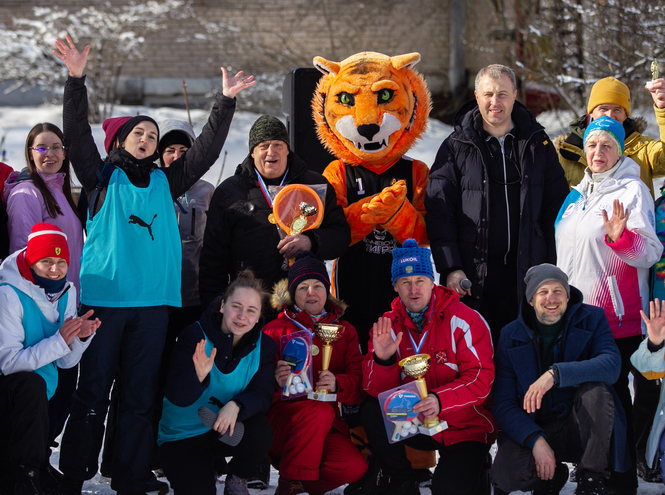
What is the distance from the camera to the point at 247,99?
1352cm

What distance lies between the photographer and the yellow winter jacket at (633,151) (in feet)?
12.9

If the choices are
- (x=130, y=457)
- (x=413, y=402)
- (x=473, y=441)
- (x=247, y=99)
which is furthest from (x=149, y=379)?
(x=247, y=99)

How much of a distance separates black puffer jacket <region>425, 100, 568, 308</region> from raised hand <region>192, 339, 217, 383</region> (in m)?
1.34

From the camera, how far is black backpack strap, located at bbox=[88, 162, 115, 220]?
11.2 ft

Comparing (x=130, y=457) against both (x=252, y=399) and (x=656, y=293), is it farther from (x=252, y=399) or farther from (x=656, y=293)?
(x=656, y=293)

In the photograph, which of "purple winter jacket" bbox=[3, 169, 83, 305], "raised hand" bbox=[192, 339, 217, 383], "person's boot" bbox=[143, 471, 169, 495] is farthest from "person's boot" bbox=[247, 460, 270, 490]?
"purple winter jacket" bbox=[3, 169, 83, 305]

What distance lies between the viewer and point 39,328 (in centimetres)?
324

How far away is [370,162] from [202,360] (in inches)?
64.3

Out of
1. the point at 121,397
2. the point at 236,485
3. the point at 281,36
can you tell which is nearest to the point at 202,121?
the point at 281,36

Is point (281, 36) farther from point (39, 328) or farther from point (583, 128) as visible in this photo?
point (39, 328)

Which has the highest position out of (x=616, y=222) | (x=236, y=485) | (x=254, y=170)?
Answer: (x=254, y=170)

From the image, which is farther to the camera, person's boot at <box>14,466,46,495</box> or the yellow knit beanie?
the yellow knit beanie

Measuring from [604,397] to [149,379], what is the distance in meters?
2.14

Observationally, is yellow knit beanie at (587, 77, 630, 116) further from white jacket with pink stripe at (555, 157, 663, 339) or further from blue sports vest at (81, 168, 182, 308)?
blue sports vest at (81, 168, 182, 308)
